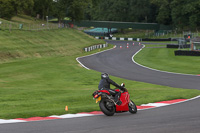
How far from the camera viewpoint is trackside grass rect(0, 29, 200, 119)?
15395 millimetres

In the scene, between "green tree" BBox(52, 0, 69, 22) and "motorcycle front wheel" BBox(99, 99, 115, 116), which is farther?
"green tree" BBox(52, 0, 69, 22)

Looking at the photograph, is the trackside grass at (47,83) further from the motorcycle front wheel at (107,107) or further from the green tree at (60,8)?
the green tree at (60,8)

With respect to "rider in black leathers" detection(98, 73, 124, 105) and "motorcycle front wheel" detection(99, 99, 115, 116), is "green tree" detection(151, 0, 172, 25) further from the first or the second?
"motorcycle front wheel" detection(99, 99, 115, 116)

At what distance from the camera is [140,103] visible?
16469 mm

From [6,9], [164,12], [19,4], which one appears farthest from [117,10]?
[6,9]

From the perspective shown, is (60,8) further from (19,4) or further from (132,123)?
(132,123)

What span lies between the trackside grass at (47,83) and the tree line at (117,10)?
20.0 meters

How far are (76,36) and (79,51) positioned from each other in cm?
1867

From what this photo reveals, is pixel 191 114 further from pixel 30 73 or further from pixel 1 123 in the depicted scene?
pixel 30 73

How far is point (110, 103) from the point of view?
13.9 m

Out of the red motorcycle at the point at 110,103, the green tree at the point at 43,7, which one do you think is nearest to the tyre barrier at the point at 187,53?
the red motorcycle at the point at 110,103

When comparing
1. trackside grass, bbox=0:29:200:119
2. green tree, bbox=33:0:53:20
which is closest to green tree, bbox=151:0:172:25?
green tree, bbox=33:0:53:20

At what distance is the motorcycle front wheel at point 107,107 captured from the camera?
44.6 feet

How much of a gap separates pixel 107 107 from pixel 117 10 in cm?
12102
